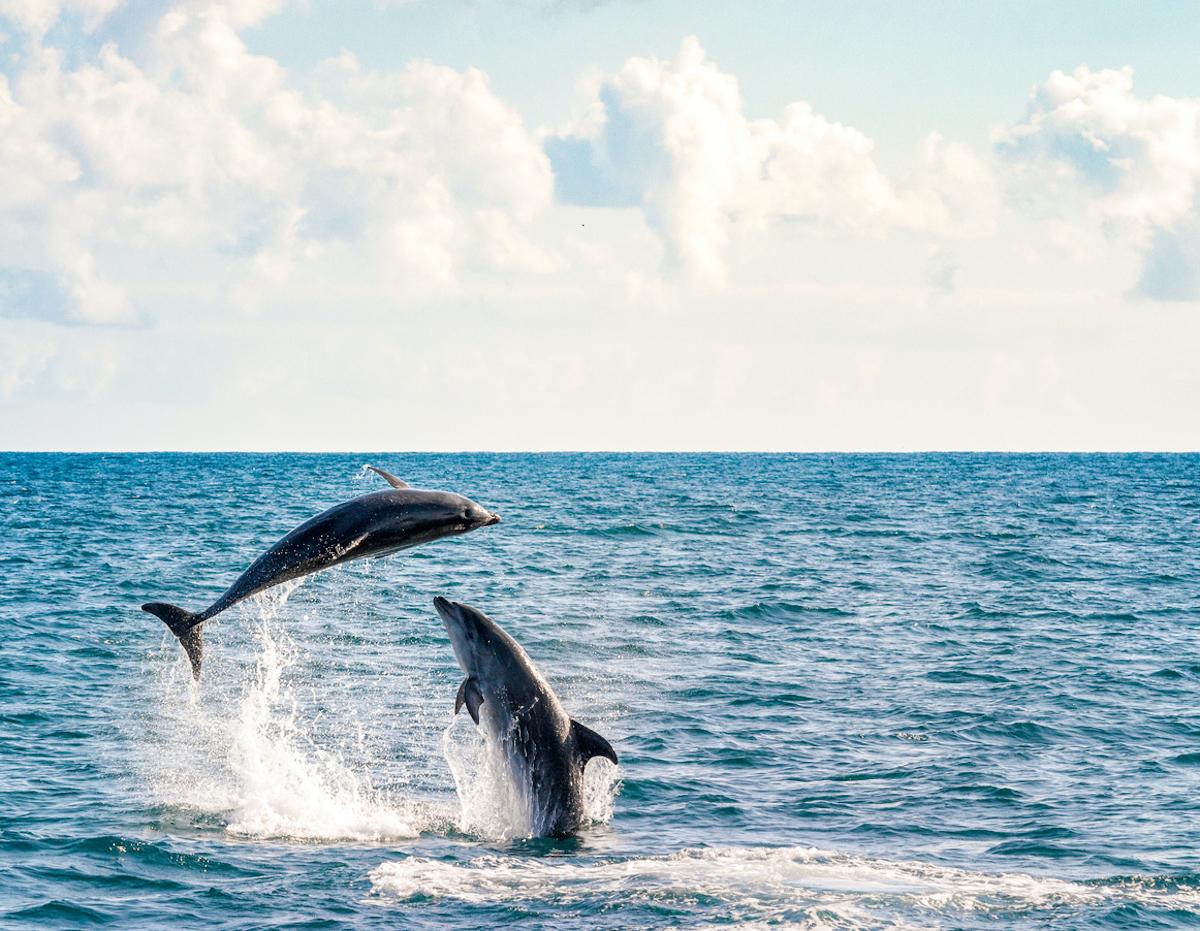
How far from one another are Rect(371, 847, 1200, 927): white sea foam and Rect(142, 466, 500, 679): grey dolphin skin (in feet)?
13.1

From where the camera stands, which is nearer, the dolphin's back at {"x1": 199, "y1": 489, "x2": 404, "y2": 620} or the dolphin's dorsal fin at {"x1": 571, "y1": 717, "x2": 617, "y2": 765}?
the dolphin's back at {"x1": 199, "y1": 489, "x2": 404, "y2": 620}

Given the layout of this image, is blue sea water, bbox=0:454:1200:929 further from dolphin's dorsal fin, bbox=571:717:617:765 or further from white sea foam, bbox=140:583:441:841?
dolphin's dorsal fin, bbox=571:717:617:765

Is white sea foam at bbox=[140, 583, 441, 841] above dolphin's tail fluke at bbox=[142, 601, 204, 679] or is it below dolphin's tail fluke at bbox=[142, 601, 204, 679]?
Answer: below

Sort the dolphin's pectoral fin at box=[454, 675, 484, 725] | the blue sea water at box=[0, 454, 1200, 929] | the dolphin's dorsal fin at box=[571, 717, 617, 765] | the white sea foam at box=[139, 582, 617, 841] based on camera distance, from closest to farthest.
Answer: the blue sea water at box=[0, 454, 1200, 929]
the dolphin's dorsal fin at box=[571, 717, 617, 765]
the dolphin's pectoral fin at box=[454, 675, 484, 725]
the white sea foam at box=[139, 582, 617, 841]

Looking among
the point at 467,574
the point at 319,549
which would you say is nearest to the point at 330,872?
the point at 319,549

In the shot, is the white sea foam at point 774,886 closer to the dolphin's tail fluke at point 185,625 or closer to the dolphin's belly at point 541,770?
the dolphin's belly at point 541,770

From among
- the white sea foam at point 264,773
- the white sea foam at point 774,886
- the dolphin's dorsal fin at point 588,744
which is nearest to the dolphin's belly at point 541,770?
the dolphin's dorsal fin at point 588,744

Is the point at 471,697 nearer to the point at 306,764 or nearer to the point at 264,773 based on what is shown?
the point at 264,773

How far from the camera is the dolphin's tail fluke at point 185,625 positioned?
1439 cm

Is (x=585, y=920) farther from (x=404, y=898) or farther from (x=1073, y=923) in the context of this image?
(x=1073, y=923)

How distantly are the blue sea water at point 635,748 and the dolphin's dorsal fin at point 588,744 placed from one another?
3.78 feet

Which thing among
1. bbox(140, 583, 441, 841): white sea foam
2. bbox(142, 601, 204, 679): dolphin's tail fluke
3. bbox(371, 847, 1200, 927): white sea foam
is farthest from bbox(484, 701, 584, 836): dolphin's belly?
bbox(142, 601, 204, 679): dolphin's tail fluke

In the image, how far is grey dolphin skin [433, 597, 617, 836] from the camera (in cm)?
1697

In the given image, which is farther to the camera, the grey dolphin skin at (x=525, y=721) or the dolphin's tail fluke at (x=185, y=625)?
the grey dolphin skin at (x=525, y=721)
